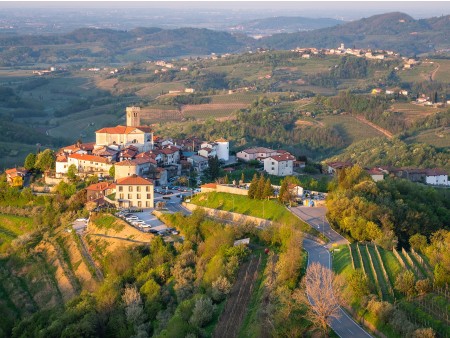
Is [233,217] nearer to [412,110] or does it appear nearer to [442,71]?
[412,110]

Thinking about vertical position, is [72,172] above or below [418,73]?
above

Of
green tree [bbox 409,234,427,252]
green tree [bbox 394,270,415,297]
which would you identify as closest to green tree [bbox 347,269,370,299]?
green tree [bbox 394,270,415,297]

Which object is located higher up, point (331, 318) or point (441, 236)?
point (331, 318)

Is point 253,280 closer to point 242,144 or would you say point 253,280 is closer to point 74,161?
point 74,161

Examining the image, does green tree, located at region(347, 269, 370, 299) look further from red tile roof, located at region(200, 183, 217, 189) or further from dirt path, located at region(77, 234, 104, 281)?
red tile roof, located at region(200, 183, 217, 189)

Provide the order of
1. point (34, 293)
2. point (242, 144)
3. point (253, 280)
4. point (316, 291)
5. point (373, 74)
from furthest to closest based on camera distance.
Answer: point (373, 74), point (242, 144), point (34, 293), point (253, 280), point (316, 291)

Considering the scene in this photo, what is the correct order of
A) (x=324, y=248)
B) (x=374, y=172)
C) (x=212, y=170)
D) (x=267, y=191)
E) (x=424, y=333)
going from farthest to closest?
(x=374, y=172), (x=212, y=170), (x=267, y=191), (x=324, y=248), (x=424, y=333)

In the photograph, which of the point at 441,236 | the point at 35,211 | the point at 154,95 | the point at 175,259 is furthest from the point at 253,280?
the point at 154,95

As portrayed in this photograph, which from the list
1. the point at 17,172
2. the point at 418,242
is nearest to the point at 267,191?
the point at 418,242
